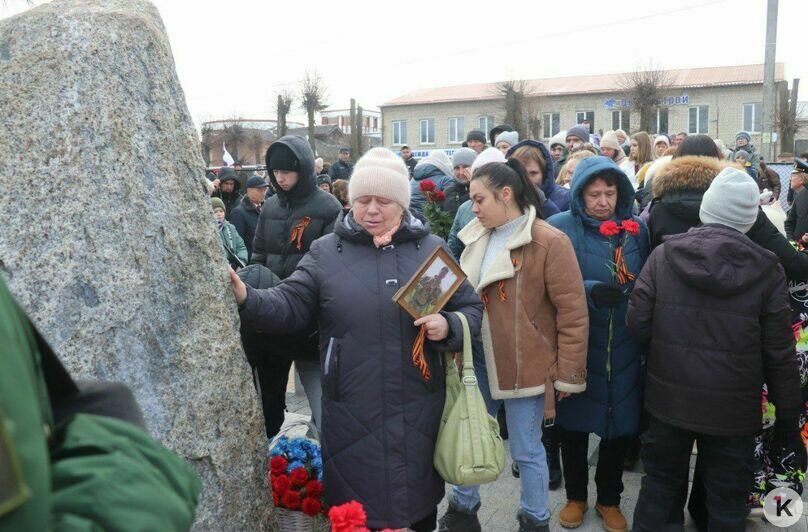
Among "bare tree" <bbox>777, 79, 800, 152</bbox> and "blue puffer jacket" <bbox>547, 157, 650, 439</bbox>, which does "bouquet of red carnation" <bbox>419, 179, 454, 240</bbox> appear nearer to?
"blue puffer jacket" <bbox>547, 157, 650, 439</bbox>

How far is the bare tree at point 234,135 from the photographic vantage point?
47.6 meters

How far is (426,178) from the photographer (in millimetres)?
6449

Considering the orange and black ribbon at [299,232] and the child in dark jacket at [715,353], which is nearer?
the child in dark jacket at [715,353]

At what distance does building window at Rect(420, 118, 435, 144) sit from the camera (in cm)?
5159

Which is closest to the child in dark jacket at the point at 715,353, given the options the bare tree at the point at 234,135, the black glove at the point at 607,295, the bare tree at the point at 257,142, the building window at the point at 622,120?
the black glove at the point at 607,295

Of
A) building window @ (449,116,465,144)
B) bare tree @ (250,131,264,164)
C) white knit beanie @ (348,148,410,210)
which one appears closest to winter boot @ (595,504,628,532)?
white knit beanie @ (348,148,410,210)

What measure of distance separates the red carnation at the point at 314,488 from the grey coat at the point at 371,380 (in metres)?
0.09

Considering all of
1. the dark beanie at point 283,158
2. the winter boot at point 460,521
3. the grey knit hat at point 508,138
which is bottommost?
the winter boot at point 460,521

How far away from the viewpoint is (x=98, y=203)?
2.09 metres

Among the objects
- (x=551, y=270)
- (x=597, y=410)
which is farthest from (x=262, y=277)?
(x=597, y=410)

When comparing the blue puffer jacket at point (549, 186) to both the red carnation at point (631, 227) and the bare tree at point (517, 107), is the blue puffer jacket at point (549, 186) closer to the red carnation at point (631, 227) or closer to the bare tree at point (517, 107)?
the red carnation at point (631, 227)

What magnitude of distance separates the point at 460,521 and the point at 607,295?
135cm

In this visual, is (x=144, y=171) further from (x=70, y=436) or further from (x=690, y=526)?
(x=690, y=526)

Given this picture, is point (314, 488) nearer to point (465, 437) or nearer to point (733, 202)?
point (465, 437)
